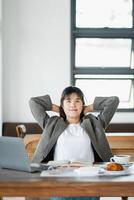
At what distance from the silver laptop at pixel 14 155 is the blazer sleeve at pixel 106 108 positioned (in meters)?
0.87

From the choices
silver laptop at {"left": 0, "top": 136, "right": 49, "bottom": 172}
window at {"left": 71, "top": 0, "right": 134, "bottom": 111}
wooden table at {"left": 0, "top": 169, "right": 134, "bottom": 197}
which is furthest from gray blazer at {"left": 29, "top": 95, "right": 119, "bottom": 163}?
window at {"left": 71, "top": 0, "right": 134, "bottom": 111}

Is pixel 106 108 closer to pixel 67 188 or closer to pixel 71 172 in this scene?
pixel 71 172

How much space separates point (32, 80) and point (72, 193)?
3.40 m

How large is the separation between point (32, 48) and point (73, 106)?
247 centimetres

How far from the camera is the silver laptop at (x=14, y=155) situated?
1.96 metres

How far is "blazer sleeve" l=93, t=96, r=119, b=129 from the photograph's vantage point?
286cm

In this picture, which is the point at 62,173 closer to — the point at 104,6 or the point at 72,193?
the point at 72,193

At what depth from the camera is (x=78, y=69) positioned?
517cm

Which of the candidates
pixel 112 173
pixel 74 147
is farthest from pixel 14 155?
pixel 74 147

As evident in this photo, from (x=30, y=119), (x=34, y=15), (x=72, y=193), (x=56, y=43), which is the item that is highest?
(x=34, y=15)

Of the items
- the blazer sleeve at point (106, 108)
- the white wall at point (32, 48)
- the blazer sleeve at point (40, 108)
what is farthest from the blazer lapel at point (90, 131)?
the white wall at point (32, 48)

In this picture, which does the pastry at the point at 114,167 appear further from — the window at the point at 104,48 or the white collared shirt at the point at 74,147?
the window at the point at 104,48

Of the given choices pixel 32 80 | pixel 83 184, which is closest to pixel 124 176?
pixel 83 184

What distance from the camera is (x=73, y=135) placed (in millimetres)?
2709
